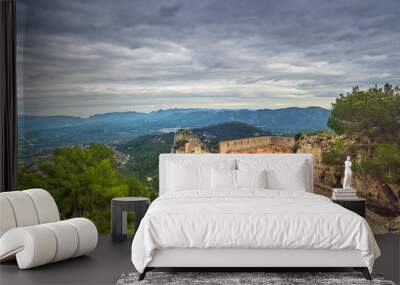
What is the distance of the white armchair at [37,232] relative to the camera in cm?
564

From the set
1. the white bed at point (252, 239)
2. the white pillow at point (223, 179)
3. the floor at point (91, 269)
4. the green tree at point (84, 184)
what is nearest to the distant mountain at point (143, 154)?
the green tree at point (84, 184)

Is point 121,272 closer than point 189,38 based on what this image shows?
Yes

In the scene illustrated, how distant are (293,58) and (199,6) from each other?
1.39 m

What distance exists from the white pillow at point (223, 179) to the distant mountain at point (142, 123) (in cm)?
139

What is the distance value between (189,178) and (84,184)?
5.86ft

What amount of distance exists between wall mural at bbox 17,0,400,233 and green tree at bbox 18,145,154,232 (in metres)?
0.01

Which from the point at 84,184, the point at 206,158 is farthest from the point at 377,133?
the point at 84,184

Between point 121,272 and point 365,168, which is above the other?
point 365,168

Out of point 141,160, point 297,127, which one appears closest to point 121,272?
point 141,160

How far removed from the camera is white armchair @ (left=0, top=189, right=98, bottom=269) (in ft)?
18.5

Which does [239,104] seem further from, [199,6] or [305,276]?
[305,276]

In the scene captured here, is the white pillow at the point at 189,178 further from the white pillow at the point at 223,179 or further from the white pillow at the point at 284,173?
the white pillow at the point at 284,173

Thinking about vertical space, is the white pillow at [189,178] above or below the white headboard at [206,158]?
below

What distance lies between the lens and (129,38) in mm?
8469
